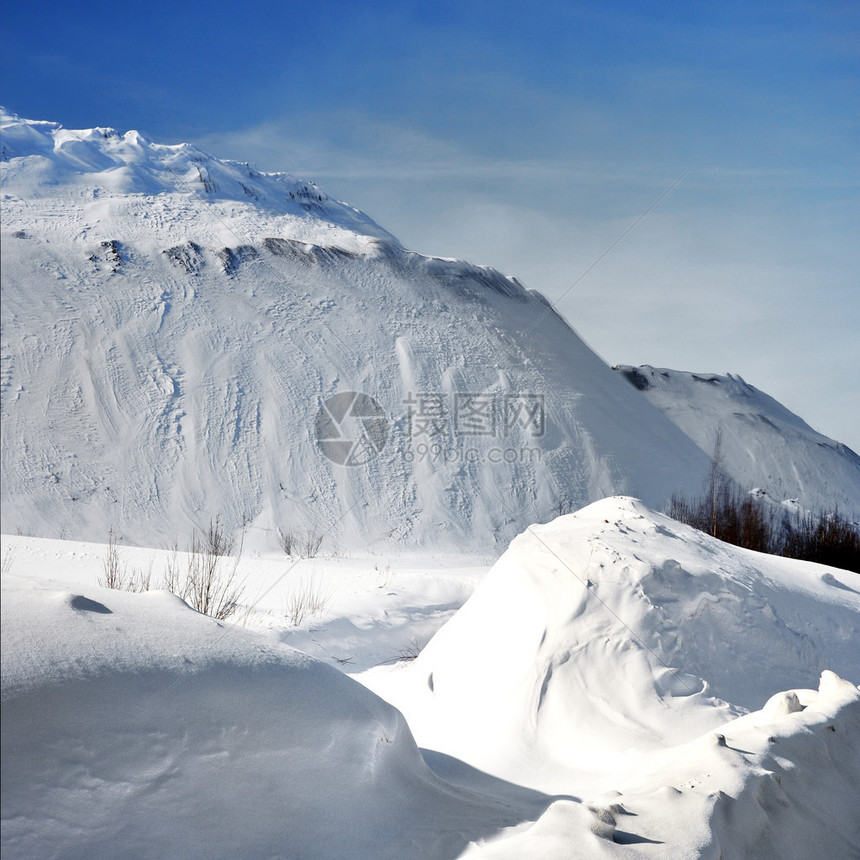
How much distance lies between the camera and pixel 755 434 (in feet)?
52.3

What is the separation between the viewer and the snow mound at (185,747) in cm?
117

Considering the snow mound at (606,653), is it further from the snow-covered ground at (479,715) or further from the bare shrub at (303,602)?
the bare shrub at (303,602)

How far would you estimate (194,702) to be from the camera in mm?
1458

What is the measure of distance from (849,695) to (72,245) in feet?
10.1

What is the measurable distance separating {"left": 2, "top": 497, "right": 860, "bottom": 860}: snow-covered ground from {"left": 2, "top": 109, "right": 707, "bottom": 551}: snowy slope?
0.19 metres

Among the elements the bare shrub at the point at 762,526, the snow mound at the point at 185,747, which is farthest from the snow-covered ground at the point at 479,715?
the bare shrub at the point at 762,526

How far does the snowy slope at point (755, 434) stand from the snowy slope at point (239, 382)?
5.06 meters

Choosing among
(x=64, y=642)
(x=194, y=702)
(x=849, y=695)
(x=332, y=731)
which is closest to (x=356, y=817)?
(x=332, y=731)

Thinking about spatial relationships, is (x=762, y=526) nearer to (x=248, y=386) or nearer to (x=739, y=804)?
(x=739, y=804)

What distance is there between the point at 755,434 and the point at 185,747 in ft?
54.4

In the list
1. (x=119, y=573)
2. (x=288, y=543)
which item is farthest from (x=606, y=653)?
(x=119, y=573)

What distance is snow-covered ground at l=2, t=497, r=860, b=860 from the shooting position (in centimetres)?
125

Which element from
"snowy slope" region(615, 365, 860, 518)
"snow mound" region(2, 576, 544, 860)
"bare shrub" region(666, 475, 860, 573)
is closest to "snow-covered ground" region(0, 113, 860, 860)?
"snow mound" region(2, 576, 544, 860)

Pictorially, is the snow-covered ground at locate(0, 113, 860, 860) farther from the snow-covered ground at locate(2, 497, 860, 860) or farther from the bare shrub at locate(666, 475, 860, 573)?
the bare shrub at locate(666, 475, 860, 573)
